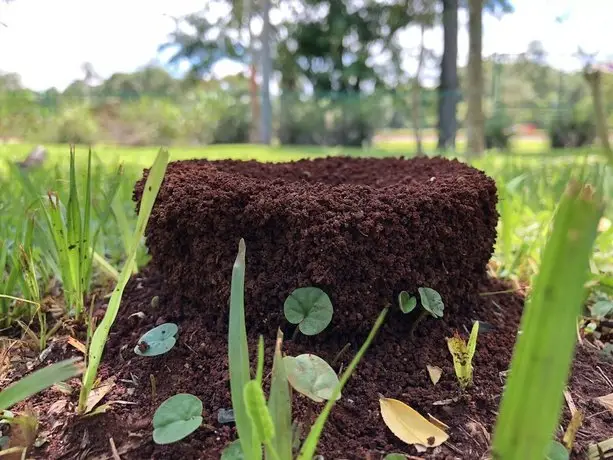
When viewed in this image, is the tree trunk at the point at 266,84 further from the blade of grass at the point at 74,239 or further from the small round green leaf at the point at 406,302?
the small round green leaf at the point at 406,302

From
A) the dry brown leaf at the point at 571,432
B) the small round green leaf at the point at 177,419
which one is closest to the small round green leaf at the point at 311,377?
the small round green leaf at the point at 177,419

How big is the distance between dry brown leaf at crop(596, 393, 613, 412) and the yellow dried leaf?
38 cm

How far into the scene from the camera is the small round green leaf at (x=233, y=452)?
781mm

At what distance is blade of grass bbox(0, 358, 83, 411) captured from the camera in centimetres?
69

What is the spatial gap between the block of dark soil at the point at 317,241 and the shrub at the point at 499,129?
13.2 m

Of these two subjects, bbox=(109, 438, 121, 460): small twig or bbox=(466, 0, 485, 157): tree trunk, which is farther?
bbox=(466, 0, 485, 157): tree trunk

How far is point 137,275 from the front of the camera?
1481 millimetres

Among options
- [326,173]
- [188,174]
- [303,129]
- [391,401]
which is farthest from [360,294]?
[303,129]

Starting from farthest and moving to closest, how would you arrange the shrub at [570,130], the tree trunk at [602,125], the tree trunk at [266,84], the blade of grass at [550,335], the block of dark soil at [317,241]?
1. the shrub at [570,130]
2. the tree trunk at [266,84]
3. the block of dark soil at [317,241]
4. the tree trunk at [602,125]
5. the blade of grass at [550,335]

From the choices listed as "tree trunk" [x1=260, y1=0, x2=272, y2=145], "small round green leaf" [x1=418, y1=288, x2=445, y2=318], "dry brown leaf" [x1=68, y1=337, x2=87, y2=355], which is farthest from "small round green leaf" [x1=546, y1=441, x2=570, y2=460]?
"tree trunk" [x1=260, y1=0, x2=272, y2=145]

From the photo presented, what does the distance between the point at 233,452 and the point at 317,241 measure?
1.36 ft

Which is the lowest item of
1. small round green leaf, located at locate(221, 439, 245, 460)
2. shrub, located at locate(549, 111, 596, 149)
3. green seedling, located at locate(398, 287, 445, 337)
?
small round green leaf, located at locate(221, 439, 245, 460)

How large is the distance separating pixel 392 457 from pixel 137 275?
0.96m

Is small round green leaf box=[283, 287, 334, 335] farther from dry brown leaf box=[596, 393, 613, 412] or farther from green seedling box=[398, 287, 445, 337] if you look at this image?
dry brown leaf box=[596, 393, 613, 412]
